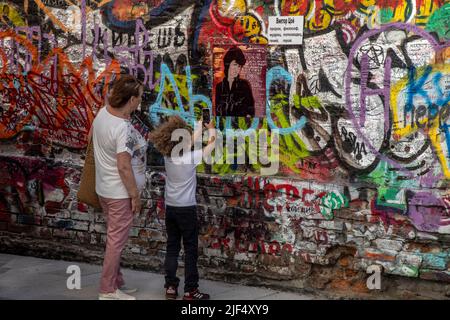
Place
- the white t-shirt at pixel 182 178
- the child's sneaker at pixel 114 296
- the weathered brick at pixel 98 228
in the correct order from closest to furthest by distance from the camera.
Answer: the white t-shirt at pixel 182 178
the child's sneaker at pixel 114 296
the weathered brick at pixel 98 228

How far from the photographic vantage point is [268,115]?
8289 millimetres

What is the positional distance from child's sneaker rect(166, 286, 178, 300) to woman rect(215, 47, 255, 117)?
1911 mm

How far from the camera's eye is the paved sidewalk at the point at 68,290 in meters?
7.82

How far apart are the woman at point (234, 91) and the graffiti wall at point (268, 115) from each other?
0.05 metres

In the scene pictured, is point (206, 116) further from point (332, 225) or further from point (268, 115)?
point (332, 225)

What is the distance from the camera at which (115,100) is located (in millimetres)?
7488

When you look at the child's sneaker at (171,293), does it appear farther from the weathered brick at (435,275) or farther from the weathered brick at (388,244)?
the weathered brick at (435,275)

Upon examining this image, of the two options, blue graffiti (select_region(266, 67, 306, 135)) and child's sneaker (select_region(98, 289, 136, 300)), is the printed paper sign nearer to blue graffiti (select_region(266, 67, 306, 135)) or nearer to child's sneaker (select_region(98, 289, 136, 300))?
blue graffiti (select_region(266, 67, 306, 135))

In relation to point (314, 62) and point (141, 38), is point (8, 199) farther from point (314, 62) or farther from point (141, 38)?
point (314, 62)

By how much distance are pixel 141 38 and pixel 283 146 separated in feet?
6.68

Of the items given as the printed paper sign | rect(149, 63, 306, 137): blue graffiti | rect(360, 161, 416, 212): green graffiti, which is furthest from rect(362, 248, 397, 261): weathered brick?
Answer: the printed paper sign

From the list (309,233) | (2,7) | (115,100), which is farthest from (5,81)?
(309,233)

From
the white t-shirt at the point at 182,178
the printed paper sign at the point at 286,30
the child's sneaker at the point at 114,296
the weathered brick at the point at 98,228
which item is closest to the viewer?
the white t-shirt at the point at 182,178

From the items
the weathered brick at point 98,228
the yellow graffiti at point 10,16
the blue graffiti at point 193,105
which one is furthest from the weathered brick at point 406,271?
the yellow graffiti at point 10,16
